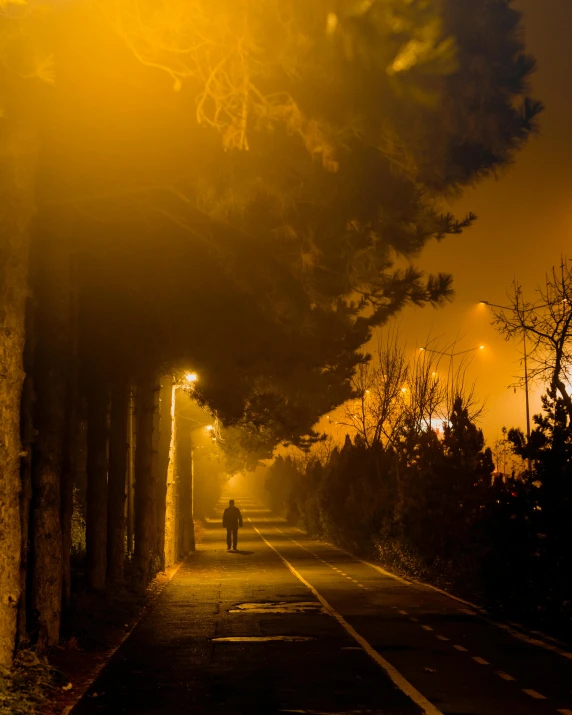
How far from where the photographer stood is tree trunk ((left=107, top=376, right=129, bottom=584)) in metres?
22.2

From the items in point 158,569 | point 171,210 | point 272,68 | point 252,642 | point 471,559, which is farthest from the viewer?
point 158,569

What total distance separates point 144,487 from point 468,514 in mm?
8029

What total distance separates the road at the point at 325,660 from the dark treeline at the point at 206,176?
5.80ft

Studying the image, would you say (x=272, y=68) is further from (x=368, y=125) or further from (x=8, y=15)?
(x=8, y=15)

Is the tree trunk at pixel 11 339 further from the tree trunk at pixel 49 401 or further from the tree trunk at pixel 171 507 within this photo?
the tree trunk at pixel 171 507

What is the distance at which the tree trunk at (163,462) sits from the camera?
3056 centimetres

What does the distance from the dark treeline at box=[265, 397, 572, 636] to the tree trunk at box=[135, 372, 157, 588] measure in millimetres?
7084

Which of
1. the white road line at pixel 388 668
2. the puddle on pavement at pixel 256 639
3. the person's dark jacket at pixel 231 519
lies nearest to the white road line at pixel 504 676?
the white road line at pixel 388 668

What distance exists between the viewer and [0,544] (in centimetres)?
1135

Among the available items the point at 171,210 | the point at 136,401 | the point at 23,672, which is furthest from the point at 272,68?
the point at 136,401

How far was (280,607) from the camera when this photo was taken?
21516 mm

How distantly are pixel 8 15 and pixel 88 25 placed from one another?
34.4 inches

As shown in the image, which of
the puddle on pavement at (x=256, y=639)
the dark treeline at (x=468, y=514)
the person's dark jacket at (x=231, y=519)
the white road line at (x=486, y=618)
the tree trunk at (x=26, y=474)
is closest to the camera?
the tree trunk at (x=26, y=474)

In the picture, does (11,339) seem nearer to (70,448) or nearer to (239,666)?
(70,448)
